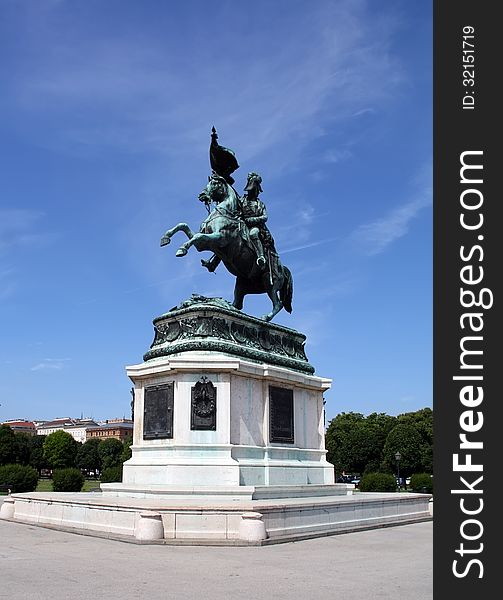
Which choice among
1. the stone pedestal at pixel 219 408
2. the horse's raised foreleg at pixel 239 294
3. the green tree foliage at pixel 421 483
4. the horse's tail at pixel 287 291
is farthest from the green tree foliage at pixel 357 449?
the stone pedestal at pixel 219 408

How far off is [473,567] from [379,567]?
413 cm

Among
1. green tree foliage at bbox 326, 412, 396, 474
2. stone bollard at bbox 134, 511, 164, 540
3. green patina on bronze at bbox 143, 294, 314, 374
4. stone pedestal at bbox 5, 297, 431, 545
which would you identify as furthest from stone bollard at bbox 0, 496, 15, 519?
green tree foliage at bbox 326, 412, 396, 474

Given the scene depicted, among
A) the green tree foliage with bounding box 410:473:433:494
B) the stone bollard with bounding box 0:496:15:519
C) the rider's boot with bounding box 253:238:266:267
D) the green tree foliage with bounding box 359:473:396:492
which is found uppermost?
the rider's boot with bounding box 253:238:266:267

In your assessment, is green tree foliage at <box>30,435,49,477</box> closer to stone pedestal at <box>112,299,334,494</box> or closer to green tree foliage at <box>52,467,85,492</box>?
green tree foliage at <box>52,467,85,492</box>

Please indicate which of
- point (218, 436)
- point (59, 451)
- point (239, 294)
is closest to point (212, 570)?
point (218, 436)

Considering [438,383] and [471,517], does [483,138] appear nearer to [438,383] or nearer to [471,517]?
[438,383]

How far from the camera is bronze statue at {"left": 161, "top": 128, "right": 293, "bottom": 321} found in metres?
22.0

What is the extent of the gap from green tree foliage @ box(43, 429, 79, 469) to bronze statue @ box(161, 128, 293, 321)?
88867 mm

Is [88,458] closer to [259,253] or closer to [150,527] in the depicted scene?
[259,253]

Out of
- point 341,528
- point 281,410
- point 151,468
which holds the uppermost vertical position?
point 281,410

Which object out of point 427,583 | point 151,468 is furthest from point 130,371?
point 427,583

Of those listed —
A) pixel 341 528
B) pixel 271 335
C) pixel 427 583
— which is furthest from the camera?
pixel 271 335

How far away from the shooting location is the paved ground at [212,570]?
9.54m

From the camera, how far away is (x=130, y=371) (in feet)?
69.3
